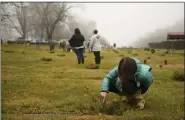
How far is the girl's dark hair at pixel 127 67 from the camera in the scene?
5141 mm

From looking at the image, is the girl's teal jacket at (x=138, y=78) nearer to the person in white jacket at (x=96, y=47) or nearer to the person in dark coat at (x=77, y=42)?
the person in white jacket at (x=96, y=47)

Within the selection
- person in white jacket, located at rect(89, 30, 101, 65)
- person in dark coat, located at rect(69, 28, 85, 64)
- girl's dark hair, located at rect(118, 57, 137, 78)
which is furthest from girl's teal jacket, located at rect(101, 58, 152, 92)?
person in dark coat, located at rect(69, 28, 85, 64)

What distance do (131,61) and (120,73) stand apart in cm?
26

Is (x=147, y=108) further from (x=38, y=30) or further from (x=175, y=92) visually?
(x=38, y=30)

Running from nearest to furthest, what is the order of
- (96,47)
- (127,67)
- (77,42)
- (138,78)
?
(127,67) < (138,78) < (96,47) < (77,42)

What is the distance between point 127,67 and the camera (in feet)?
16.9

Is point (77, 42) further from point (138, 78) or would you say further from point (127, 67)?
point (127, 67)

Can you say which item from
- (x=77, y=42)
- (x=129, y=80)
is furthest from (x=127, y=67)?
(x=77, y=42)

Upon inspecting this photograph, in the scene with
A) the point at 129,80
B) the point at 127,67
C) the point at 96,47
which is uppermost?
the point at 127,67

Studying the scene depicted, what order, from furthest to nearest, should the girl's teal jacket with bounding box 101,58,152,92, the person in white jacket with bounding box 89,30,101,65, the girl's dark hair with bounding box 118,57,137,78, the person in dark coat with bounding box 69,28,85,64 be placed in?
the person in dark coat with bounding box 69,28,85,64
the person in white jacket with bounding box 89,30,101,65
the girl's teal jacket with bounding box 101,58,152,92
the girl's dark hair with bounding box 118,57,137,78

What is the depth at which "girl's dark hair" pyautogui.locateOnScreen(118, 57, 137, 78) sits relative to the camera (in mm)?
5141

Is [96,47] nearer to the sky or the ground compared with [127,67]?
nearer to the ground

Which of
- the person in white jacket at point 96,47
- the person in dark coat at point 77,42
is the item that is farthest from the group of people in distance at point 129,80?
the person in dark coat at point 77,42

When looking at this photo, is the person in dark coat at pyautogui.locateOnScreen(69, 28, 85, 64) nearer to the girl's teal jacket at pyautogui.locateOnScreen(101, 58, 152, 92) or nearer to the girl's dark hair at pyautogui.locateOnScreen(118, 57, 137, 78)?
the girl's teal jacket at pyautogui.locateOnScreen(101, 58, 152, 92)
